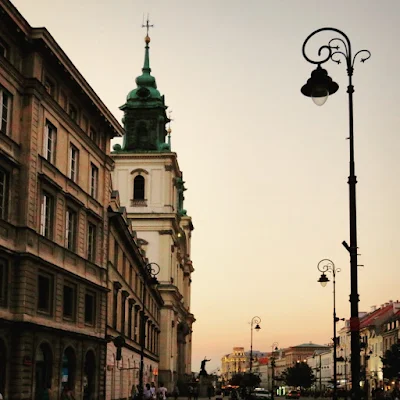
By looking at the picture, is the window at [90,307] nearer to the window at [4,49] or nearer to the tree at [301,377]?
the window at [4,49]

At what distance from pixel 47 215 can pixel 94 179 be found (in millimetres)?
8149

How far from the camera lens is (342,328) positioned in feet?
527

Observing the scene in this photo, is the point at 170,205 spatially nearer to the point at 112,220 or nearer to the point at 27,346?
the point at 112,220

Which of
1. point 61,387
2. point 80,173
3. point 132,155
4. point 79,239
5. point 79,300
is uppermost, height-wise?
point 132,155

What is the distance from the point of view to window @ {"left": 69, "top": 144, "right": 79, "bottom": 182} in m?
39.0

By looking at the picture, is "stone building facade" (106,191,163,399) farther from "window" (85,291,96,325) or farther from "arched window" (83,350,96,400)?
"window" (85,291,96,325)

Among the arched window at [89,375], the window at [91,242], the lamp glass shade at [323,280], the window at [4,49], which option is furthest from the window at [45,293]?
the lamp glass shade at [323,280]

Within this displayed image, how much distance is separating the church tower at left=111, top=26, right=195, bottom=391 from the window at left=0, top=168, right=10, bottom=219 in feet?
187

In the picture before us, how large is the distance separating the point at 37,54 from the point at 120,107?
64.2 m

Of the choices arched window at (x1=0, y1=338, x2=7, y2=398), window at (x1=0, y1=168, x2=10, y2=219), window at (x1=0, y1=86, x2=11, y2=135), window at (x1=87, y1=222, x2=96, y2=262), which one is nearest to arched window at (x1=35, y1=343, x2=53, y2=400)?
arched window at (x1=0, y1=338, x2=7, y2=398)

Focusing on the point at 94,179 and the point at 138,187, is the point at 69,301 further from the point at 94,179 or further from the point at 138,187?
the point at 138,187

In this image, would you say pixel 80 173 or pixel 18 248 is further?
pixel 80 173

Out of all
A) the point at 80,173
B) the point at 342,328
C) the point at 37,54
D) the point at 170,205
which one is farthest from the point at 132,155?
the point at 342,328

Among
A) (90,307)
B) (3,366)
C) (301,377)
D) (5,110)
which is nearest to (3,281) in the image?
(3,366)
